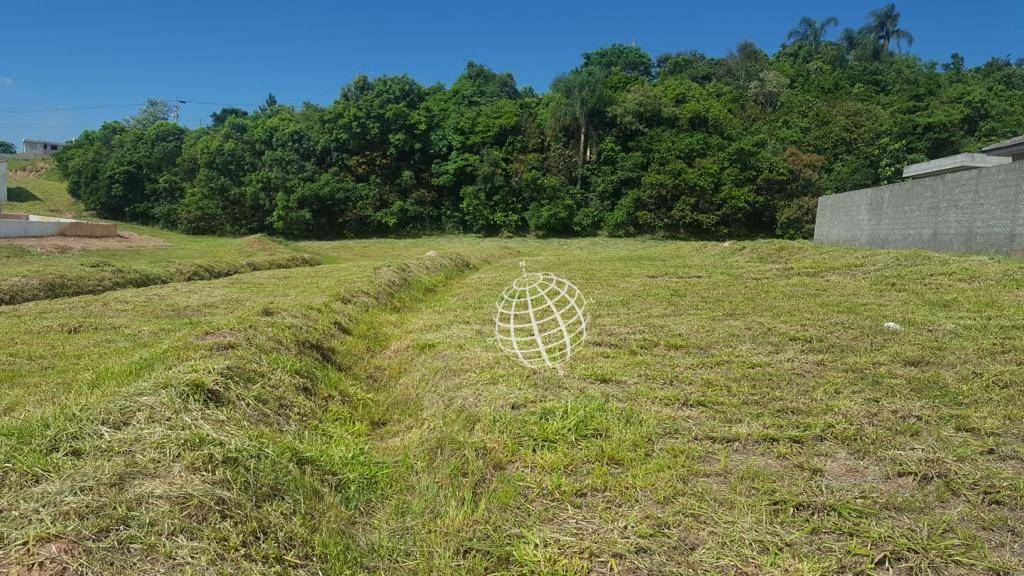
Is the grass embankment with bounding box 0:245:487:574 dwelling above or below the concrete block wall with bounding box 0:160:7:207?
below

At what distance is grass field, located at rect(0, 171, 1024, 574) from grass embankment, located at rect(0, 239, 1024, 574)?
16mm

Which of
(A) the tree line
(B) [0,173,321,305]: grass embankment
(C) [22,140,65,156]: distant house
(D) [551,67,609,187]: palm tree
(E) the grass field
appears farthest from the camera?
(C) [22,140,65,156]: distant house

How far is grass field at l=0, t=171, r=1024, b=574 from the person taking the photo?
2.37m

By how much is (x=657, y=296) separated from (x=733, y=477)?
639 centimetres

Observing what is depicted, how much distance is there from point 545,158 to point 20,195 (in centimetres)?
3258

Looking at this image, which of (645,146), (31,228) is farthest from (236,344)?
(645,146)

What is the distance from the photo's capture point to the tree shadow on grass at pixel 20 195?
34.3 meters

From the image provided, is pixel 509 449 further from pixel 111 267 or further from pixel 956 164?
pixel 956 164

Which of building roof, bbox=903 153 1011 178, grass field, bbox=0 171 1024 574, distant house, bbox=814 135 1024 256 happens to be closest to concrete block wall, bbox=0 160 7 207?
grass field, bbox=0 171 1024 574

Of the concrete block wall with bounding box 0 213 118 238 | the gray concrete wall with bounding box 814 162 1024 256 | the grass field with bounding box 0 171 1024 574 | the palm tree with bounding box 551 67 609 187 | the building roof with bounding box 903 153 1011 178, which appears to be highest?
the palm tree with bounding box 551 67 609 187

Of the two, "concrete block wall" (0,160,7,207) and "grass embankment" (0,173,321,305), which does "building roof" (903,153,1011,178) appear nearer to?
"grass embankment" (0,173,321,305)

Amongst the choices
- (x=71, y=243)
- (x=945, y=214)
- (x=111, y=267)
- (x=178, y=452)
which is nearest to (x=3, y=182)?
(x=71, y=243)

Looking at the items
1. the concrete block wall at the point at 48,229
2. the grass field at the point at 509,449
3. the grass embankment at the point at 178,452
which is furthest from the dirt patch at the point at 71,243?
the grass embankment at the point at 178,452

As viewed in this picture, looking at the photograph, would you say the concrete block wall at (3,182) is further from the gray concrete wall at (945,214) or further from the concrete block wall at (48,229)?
the gray concrete wall at (945,214)
